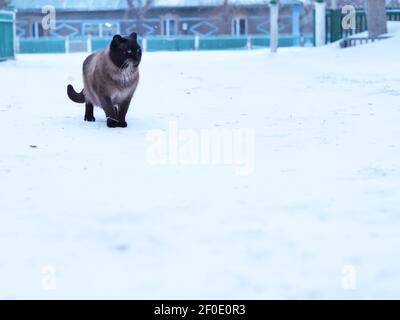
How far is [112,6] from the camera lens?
40.2 m

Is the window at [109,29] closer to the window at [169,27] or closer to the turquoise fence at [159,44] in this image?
the window at [169,27]

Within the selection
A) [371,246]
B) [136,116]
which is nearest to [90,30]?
[136,116]

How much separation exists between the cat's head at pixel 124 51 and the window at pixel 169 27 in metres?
34.9

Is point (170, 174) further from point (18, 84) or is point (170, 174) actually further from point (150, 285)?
point (18, 84)

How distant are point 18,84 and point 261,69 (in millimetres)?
6202

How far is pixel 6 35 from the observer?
20.0 m

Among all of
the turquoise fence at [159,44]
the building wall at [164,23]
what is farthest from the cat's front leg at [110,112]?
the building wall at [164,23]

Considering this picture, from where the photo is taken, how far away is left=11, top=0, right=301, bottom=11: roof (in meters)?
39.8

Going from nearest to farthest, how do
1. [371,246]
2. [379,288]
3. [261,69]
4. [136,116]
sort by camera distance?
[379,288], [371,246], [136,116], [261,69]

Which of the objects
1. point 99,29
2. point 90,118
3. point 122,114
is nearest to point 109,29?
point 99,29

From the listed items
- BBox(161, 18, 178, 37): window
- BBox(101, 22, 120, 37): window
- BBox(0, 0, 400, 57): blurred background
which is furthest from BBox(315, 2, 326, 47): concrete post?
BBox(101, 22, 120, 37): window

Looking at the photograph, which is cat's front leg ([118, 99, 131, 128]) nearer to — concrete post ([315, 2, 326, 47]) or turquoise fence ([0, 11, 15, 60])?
turquoise fence ([0, 11, 15, 60])

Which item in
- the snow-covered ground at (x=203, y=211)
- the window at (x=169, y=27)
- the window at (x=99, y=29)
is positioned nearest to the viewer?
the snow-covered ground at (x=203, y=211)

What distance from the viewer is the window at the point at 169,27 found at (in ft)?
135
